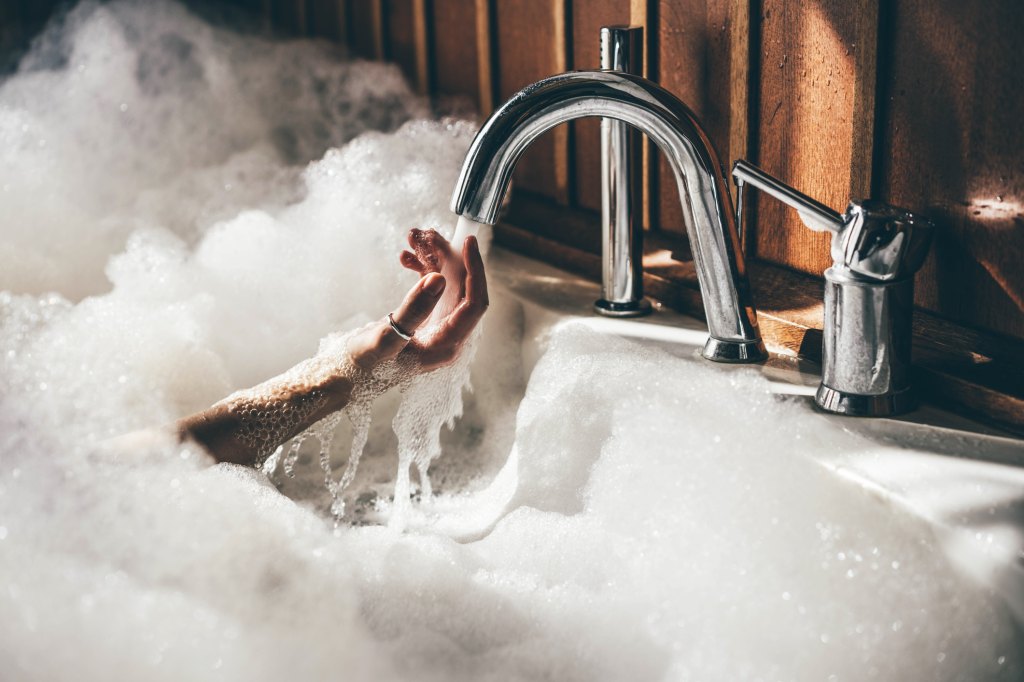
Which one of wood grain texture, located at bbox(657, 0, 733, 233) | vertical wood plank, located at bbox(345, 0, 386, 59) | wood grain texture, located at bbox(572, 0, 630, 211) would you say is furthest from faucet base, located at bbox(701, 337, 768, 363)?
vertical wood plank, located at bbox(345, 0, 386, 59)

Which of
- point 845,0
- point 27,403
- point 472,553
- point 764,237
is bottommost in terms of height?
point 472,553

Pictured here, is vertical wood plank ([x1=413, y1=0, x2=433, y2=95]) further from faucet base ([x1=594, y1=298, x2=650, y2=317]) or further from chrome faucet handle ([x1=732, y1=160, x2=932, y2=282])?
chrome faucet handle ([x1=732, y1=160, x2=932, y2=282])

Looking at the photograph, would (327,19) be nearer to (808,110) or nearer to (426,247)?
(426,247)

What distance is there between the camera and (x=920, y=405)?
38.6 inches

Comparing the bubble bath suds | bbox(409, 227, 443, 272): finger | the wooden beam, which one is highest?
the wooden beam

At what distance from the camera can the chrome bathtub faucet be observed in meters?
0.88

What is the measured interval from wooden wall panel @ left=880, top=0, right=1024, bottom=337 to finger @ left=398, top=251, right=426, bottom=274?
531 mm

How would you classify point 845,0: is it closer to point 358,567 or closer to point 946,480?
point 946,480

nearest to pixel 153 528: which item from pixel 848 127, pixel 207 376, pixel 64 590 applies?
pixel 64 590

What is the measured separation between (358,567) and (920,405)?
58 centimetres

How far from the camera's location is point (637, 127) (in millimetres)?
1001

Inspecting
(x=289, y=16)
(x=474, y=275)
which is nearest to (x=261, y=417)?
(x=474, y=275)

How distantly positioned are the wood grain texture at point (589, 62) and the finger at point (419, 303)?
0.43 metres

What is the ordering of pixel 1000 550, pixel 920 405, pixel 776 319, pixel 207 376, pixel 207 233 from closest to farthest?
1. pixel 1000 550
2. pixel 920 405
3. pixel 776 319
4. pixel 207 376
5. pixel 207 233
